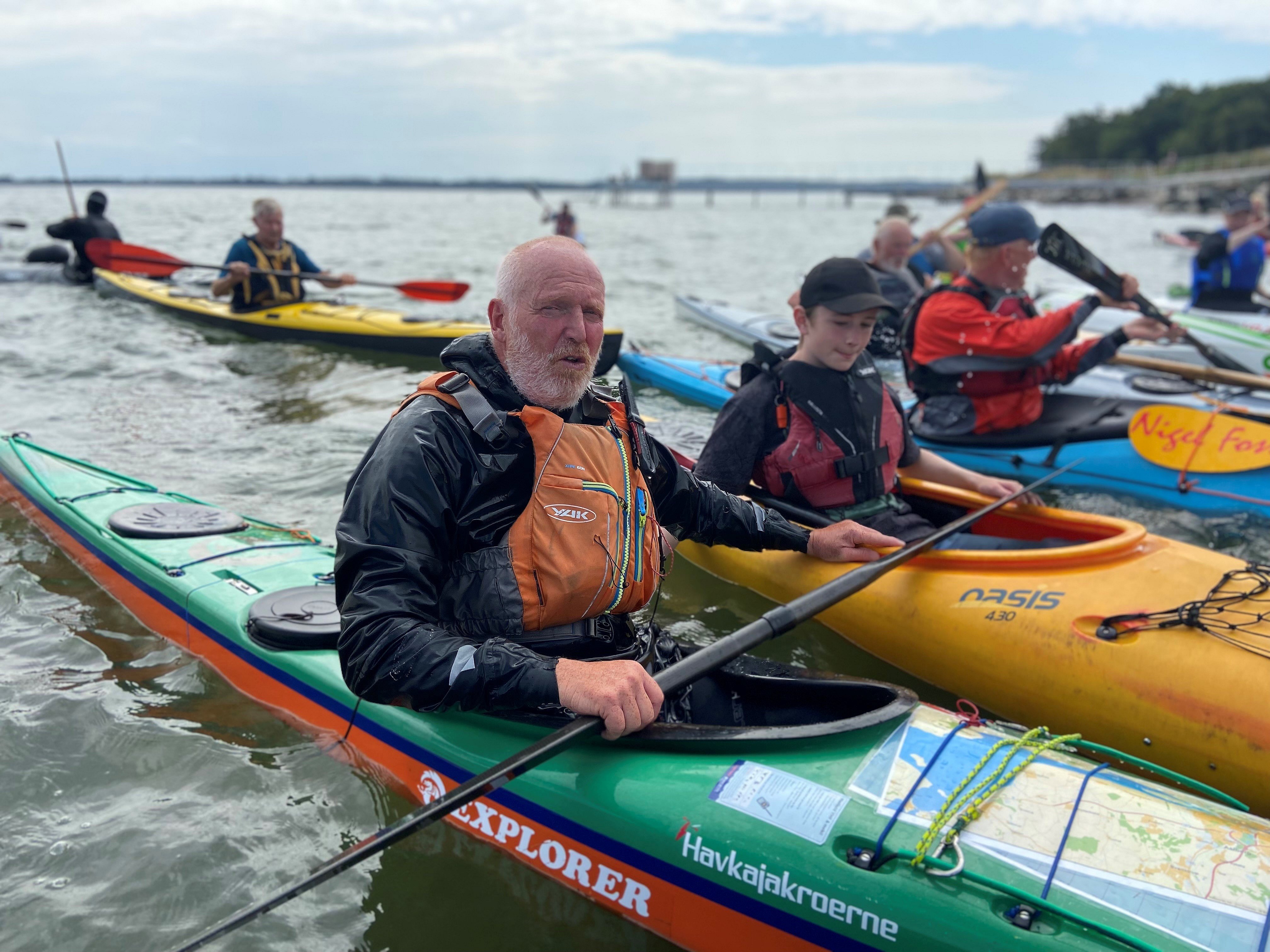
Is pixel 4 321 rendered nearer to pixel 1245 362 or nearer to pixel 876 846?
pixel 876 846

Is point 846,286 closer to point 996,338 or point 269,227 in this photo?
point 996,338

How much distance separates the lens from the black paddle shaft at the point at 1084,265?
4.99 meters

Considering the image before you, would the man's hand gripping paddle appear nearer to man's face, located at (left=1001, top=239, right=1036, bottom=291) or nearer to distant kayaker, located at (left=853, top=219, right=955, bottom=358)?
distant kayaker, located at (left=853, top=219, right=955, bottom=358)

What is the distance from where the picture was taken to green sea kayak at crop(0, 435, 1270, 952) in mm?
1771

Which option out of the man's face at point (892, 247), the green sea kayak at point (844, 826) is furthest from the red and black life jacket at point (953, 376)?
the green sea kayak at point (844, 826)

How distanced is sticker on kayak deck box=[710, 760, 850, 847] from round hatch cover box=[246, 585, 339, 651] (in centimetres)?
141

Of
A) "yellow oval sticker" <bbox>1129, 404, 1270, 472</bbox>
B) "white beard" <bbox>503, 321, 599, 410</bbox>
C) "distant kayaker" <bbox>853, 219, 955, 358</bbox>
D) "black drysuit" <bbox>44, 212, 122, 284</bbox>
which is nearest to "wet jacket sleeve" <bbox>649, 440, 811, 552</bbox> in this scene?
"white beard" <bbox>503, 321, 599, 410</bbox>

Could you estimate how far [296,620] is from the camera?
9.95 feet

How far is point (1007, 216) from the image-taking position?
458 centimetres

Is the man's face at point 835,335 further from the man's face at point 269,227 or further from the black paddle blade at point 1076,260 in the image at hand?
the man's face at point 269,227

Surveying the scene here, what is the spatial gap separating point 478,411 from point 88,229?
12712 mm

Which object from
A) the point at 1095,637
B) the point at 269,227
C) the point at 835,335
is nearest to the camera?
the point at 1095,637

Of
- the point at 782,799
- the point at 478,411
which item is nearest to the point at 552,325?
the point at 478,411

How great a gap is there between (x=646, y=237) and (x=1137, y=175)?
53844 mm
